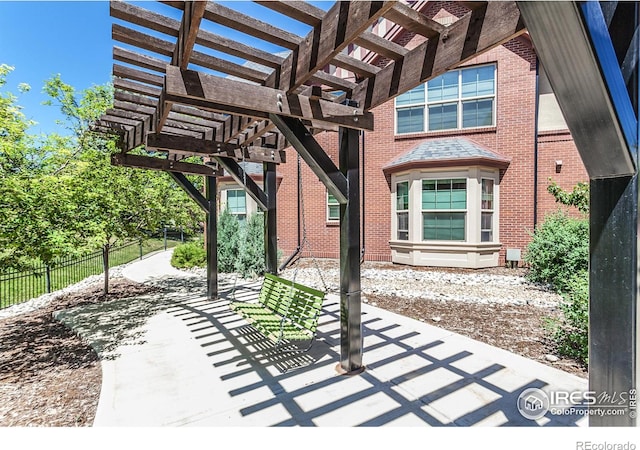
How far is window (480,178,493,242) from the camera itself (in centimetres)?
1015

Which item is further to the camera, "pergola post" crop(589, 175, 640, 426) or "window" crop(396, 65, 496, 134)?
"window" crop(396, 65, 496, 134)

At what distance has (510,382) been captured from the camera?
3.29 metres

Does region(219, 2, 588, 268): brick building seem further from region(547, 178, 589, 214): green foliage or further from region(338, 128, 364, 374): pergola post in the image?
region(338, 128, 364, 374): pergola post

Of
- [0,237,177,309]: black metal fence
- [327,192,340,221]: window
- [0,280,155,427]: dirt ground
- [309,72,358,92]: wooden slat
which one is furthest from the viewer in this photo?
[327,192,340,221]: window

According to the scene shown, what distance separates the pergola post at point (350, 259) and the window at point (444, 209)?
7325 mm

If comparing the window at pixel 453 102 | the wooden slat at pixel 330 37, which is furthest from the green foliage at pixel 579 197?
the wooden slat at pixel 330 37

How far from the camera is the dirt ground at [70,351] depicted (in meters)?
3.12

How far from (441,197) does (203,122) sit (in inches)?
304

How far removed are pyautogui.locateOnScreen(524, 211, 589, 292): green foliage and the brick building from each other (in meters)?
1.44

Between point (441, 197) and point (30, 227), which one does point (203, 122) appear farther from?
point (441, 197)

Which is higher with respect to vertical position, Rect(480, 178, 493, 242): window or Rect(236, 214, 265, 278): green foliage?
Rect(480, 178, 493, 242): window

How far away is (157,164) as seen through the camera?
246 inches

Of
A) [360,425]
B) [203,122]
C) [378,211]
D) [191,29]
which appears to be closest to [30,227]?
[203,122]

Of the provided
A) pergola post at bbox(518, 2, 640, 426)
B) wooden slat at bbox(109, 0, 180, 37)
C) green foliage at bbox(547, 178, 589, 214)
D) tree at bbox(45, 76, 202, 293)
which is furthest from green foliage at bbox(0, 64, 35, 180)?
green foliage at bbox(547, 178, 589, 214)
